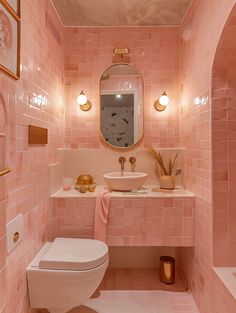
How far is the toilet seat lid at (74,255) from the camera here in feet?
4.80

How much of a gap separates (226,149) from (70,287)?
1.34 metres

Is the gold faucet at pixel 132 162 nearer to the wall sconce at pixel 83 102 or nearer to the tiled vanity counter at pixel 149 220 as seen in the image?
the tiled vanity counter at pixel 149 220

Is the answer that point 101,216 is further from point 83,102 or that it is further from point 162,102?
point 162,102

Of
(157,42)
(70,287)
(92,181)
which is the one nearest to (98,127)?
(92,181)

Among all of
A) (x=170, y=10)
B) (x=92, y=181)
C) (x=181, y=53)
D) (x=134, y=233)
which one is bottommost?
(x=134, y=233)

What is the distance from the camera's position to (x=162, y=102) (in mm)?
2441

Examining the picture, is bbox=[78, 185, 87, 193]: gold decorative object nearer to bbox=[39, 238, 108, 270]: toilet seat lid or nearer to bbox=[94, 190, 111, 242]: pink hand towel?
bbox=[94, 190, 111, 242]: pink hand towel

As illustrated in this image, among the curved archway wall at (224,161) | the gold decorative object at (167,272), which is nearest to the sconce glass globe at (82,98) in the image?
the curved archway wall at (224,161)

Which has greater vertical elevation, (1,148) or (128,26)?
(128,26)

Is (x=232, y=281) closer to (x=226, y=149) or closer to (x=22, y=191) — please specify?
(x=226, y=149)

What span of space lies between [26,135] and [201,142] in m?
1.27

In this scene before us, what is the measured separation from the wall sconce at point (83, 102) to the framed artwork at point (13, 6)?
119 cm

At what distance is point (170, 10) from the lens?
2168 mm

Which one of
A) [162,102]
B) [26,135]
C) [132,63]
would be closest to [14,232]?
[26,135]
